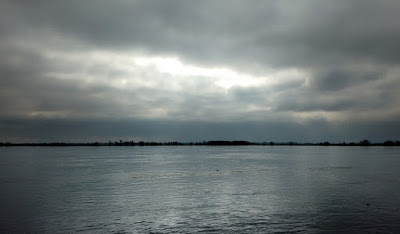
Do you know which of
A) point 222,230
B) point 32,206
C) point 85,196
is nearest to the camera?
point 222,230

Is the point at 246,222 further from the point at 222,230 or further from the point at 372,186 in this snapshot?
the point at 372,186

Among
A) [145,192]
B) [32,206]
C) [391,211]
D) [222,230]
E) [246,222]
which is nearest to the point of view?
[222,230]

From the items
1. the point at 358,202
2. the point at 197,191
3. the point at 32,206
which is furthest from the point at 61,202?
the point at 358,202

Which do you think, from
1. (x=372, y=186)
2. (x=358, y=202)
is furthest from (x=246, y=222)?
(x=372, y=186)

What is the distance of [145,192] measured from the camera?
101 ft

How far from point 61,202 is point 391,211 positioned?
81.6 feet

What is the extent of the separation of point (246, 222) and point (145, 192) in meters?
14.0

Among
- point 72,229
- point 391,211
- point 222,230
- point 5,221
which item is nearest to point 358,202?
point 391,211

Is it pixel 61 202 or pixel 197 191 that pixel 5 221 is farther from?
pixel 197 191

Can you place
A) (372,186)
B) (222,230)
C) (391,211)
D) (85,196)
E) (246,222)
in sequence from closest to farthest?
(222,230)
(246,222)
(391,211)
(85,196)
(372,186)

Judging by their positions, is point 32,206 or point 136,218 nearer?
point 136,218

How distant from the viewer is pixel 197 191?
101 feet

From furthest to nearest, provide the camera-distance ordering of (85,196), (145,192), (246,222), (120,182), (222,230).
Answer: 1. (120,182)
2. (145,192)
3. (85,196)
4. (246,222)
5. (222,230)

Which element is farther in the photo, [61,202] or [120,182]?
Answer: [120,182]
